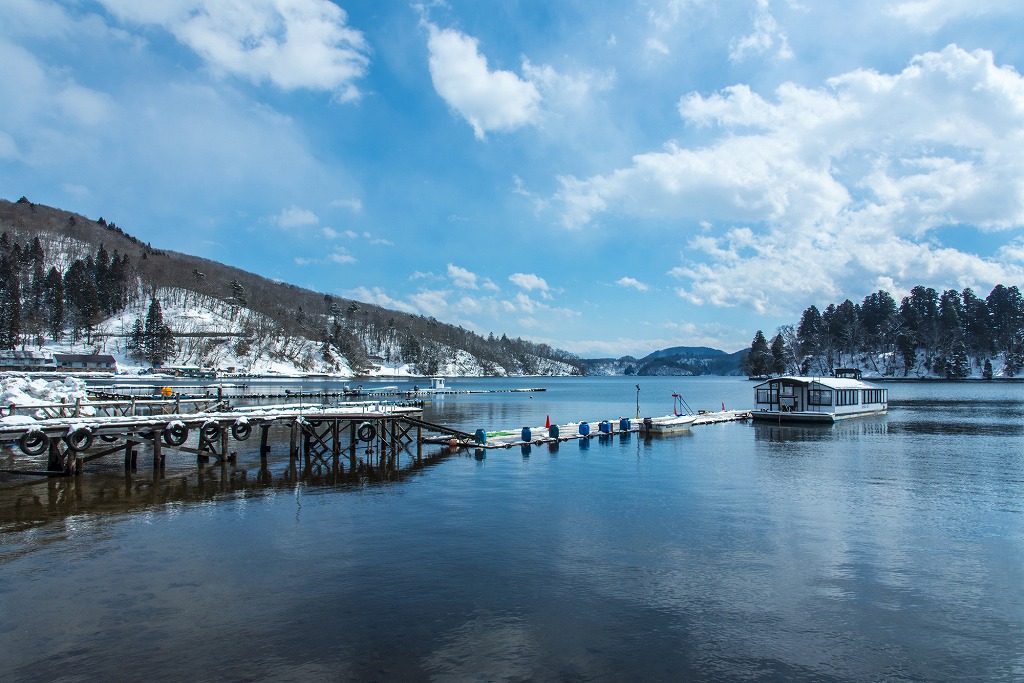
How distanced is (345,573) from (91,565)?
7.49m

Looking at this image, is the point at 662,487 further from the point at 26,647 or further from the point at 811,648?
the point at 26,647

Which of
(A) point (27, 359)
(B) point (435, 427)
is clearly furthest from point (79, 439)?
(A) point (27, 359)

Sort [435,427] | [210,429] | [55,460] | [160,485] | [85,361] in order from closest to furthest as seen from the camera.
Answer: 1. [160,485]
2. [55,460]
3. [210,429]
4. [435,427]
5. [85,361]

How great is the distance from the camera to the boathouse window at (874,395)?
7656 cm

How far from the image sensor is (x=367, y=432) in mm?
43312

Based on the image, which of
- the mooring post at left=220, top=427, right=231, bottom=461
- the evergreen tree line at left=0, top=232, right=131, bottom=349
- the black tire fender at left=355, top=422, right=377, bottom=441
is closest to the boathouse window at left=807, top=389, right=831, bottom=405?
the black tire fender at left=355, top=422, right=377, bottom=441

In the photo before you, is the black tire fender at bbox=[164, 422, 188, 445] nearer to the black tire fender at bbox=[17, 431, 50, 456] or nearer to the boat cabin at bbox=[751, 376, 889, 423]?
the black tire fender at bbox=[17, 431, 50, 456]

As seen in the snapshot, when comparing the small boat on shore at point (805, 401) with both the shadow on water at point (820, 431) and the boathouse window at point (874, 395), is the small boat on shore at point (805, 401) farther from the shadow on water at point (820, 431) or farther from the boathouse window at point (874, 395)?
the boathouse window at point (874, 395)

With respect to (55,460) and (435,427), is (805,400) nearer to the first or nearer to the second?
(435,427)

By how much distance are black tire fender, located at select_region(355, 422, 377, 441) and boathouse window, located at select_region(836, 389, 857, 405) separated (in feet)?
181

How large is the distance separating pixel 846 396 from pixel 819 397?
528cm

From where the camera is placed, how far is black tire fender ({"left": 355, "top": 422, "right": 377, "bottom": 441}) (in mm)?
41734

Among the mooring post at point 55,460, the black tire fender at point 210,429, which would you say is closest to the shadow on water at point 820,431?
the black tire fender at point 210,429

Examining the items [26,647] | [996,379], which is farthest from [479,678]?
[996,379]
